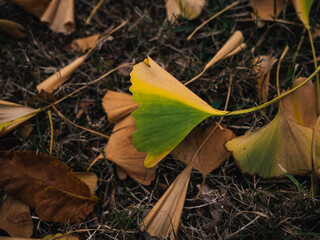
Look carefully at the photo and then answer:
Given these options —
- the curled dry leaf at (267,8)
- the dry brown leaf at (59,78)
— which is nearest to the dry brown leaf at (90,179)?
the dry brown leaf at (59,78)

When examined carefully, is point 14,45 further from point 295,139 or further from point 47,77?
point 295,139

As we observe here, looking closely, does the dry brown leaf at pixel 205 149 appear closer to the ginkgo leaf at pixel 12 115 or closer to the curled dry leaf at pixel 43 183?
the curled dry leaf at pixel 43 183

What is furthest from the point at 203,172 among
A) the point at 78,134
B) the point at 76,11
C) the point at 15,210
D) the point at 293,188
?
the point at 76,11

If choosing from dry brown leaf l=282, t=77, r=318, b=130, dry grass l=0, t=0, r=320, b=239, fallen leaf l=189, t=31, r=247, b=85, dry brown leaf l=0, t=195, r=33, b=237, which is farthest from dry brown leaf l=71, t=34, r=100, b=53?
dry brown leaf l=282, t=77, r=318, b=130

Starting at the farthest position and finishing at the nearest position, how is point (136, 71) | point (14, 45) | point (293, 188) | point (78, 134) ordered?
1. point (14, 45)
2. point (78, 134)
3. point (293, 188)
4. point (136, 71)

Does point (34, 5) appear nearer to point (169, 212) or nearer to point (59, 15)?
point (59, 15)
